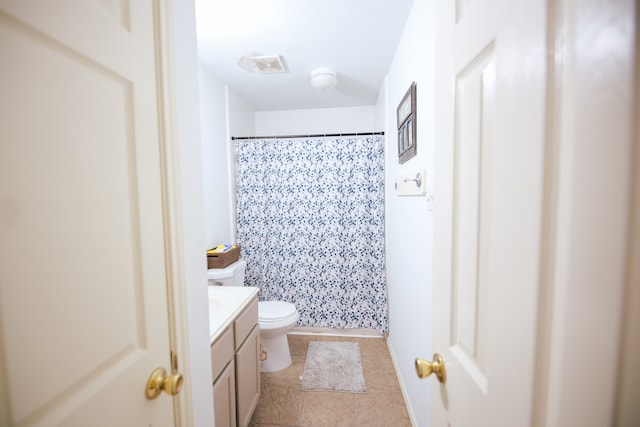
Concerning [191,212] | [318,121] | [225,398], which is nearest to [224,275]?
[225,398]

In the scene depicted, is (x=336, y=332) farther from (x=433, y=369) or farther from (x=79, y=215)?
(x=79, y=215)

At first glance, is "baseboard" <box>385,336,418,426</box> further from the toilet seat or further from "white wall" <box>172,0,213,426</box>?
"white wall" <box>172,0,213,426</box>

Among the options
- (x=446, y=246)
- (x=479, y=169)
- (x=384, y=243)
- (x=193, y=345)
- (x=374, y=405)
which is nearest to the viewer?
(x=479, y=169)

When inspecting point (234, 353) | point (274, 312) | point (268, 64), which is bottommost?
Answer: point (274, 312)

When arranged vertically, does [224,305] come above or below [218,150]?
below

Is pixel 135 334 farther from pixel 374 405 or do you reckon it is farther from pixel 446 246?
pixel 374 405

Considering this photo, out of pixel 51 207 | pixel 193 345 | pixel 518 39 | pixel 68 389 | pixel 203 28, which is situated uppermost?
pixel 203 28

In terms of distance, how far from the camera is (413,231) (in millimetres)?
1481

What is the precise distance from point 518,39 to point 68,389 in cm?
88

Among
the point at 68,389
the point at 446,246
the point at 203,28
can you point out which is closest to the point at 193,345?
the point at 68,389

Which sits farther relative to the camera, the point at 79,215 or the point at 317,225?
the point at 317,225

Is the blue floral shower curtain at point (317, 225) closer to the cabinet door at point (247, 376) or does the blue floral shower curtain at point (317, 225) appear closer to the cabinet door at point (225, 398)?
the cabinet door at point (247, 376)

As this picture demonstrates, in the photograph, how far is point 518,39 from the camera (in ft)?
1.20

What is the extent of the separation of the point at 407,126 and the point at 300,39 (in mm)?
893
